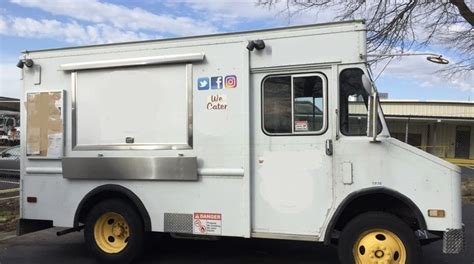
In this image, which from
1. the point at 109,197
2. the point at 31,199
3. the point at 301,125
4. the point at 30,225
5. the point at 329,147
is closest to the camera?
the point at 329,147

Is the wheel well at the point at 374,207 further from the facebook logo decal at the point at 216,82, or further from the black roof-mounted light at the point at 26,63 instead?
the black roof-mounted light at the point at 26,63

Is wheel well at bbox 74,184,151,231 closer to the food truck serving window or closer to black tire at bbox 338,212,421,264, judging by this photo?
the food truck serving window

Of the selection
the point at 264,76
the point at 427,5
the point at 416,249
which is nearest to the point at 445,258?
the point at 416,249

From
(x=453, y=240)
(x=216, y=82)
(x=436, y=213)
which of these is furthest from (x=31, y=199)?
(x=453, y=240)

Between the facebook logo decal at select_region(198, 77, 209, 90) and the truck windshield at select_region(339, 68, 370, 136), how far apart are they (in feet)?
5.27

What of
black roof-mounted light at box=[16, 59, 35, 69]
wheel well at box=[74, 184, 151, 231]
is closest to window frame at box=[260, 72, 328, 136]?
wheel well at box=[74, 184, 151, 231]

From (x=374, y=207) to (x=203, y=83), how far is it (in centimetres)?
248

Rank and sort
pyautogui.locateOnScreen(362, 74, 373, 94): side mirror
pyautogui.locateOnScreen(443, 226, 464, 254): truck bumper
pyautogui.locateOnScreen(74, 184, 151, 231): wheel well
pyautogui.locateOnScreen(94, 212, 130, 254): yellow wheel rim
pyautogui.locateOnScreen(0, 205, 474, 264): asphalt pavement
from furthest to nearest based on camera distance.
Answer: pyautogui.locateOnScreen(0, 205, 474, 264): asphalt pavement < pyautogui.locateOnScreen(94, 212, 130, 254): yellow wheel rim < pyautogui.locateOnScreen(74, 184, 151, 231): wheel well < pyautogui.locateOnScreen(443, 226, 464, 254): truck bumper < pyautogui.locateOnScreen(362, 74, 373, 94): side mirror

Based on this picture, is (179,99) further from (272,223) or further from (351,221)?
(351,221)

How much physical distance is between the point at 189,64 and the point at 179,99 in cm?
45

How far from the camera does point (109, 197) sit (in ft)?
23.2

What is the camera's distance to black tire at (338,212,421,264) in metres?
5.68

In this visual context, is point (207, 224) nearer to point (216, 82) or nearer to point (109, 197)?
point (109, 197)

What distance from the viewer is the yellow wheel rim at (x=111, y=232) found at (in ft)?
23.0
